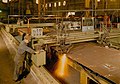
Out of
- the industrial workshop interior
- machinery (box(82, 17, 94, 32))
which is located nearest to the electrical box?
the industrial workshop interior

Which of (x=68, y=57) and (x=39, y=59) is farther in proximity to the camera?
(x=68, y=57)

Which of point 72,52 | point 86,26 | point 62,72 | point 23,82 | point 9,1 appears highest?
point 9,1

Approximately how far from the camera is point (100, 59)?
650cm

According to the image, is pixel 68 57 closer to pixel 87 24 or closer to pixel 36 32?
pixel 36 32

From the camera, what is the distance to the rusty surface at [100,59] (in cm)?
525

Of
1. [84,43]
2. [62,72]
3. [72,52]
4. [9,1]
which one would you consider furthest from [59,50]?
[9,1]

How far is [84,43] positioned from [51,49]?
189 centimetres

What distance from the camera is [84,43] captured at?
918cm

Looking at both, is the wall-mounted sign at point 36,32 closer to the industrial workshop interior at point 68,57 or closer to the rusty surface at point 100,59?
the industrial workshop interior at point 68,57

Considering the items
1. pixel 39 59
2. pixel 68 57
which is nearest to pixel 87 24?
pixel 68 57

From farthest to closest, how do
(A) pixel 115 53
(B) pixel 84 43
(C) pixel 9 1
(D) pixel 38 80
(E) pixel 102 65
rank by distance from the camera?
1. (C) pixel 9 1
2. (B) pixel 84 43
3. (A) pixel 115 53
4. (E) pixel 102 65
5. (D) pixel 38 80

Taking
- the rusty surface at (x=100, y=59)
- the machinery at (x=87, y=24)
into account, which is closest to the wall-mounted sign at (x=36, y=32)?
the rusty surface at (x=100, y=59)

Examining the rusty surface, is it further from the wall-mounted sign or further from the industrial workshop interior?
the wall-mounted sign

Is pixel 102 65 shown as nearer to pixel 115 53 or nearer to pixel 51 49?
pixel 115 53
